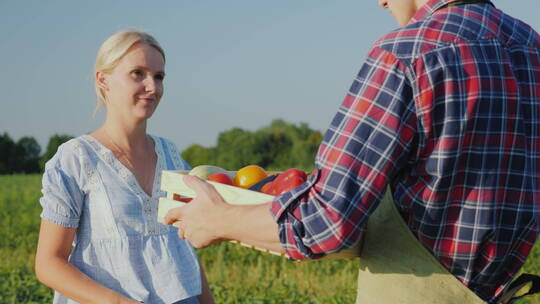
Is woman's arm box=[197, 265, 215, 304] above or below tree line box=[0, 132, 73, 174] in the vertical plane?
above

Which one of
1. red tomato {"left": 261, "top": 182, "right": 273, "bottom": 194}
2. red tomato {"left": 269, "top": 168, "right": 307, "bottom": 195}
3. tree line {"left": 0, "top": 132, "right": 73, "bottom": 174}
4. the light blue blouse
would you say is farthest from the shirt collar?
tree line {"left": 0, "top": 132, "right": 73, "bottom": 174}

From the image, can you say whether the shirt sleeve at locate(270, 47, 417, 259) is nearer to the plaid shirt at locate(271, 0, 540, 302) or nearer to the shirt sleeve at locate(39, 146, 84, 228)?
the plaid shirt at locate(271, 0, 540, 302)

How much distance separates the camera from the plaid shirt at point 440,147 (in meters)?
1.59

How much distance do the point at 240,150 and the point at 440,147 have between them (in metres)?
36.2

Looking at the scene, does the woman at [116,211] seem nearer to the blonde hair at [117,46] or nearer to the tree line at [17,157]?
the blonde hair at [117,46]

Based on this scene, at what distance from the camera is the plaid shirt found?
159 cm

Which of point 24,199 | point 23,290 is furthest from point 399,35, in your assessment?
point 24,199

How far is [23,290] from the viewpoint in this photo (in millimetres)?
6551

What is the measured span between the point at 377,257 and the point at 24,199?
15998mm

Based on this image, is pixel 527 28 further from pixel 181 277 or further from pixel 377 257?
pixel 181 277

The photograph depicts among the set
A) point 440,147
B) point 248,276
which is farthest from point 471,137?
point 248,276

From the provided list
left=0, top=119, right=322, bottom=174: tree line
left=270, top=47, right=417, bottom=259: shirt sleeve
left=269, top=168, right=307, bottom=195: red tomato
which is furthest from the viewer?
left=0, top=119, right=322, bottom=174: tree line

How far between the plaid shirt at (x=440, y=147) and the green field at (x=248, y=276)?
13.2ft

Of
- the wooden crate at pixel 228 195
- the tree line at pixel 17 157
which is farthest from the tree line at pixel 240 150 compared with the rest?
the wooden crate at pixel 228 195
